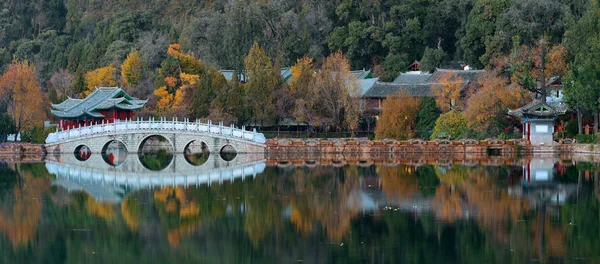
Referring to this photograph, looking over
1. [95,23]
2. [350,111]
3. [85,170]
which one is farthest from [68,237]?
[95,23]

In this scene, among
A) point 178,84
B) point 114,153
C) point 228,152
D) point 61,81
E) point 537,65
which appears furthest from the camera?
point 61,81

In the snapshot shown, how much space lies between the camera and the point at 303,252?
22297mm

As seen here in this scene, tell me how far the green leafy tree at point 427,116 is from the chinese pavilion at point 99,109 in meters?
14.9

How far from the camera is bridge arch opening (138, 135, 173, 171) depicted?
4475cm

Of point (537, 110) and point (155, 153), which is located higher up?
point (537, 110)

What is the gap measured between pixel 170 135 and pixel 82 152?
21.5 feet

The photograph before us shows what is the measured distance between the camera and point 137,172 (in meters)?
40.9

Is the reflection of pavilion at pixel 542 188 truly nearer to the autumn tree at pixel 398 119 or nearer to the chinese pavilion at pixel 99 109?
the autumn tree at pixel 398 119

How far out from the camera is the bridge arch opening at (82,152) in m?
49.8

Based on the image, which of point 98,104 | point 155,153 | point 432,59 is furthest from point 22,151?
point 432,59

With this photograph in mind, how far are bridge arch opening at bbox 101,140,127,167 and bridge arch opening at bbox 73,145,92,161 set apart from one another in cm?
84

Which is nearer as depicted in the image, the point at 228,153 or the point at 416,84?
the point at 228,153

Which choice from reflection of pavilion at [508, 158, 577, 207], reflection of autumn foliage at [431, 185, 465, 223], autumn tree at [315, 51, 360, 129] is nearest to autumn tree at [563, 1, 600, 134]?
reflection of pavilion at [508, 158, 577, 207]

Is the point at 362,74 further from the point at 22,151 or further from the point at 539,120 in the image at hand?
the point at 22,151
